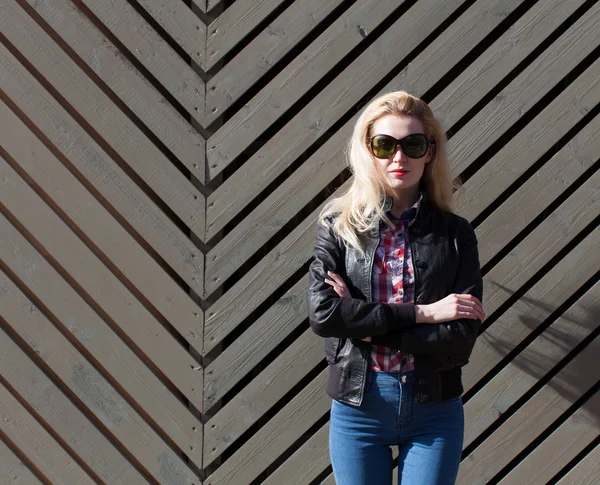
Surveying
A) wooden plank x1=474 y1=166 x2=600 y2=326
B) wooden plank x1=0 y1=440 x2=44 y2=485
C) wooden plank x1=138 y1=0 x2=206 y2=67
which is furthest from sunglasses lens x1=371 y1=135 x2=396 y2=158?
wooden plank x1=0 y1=440 x2=44 y2=485

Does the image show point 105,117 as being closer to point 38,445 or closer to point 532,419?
point 38,445

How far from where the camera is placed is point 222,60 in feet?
11.3

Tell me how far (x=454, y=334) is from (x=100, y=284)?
169cm

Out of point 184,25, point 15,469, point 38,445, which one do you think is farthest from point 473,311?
point 15,469

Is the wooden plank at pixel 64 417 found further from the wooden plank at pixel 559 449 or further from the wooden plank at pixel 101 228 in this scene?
the wooden plank at pixel 559 449

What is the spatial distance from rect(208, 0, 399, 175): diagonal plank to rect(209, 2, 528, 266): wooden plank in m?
0.24

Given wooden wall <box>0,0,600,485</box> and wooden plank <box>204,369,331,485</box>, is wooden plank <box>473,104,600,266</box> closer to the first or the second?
wooden wall <box>0,0,600,485</box>

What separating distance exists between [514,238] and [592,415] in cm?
82

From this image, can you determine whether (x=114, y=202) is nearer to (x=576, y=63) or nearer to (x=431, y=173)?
(x=431, y=173)

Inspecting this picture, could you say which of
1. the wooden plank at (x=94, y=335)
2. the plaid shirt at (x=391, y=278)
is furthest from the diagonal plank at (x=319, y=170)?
the plaid shirt at (x=391, y=278)

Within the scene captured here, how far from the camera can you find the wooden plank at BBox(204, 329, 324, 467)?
338 centimetres

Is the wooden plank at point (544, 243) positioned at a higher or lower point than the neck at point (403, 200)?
lower

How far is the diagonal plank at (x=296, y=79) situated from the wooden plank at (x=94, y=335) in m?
0.81

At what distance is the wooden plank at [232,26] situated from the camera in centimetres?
337
